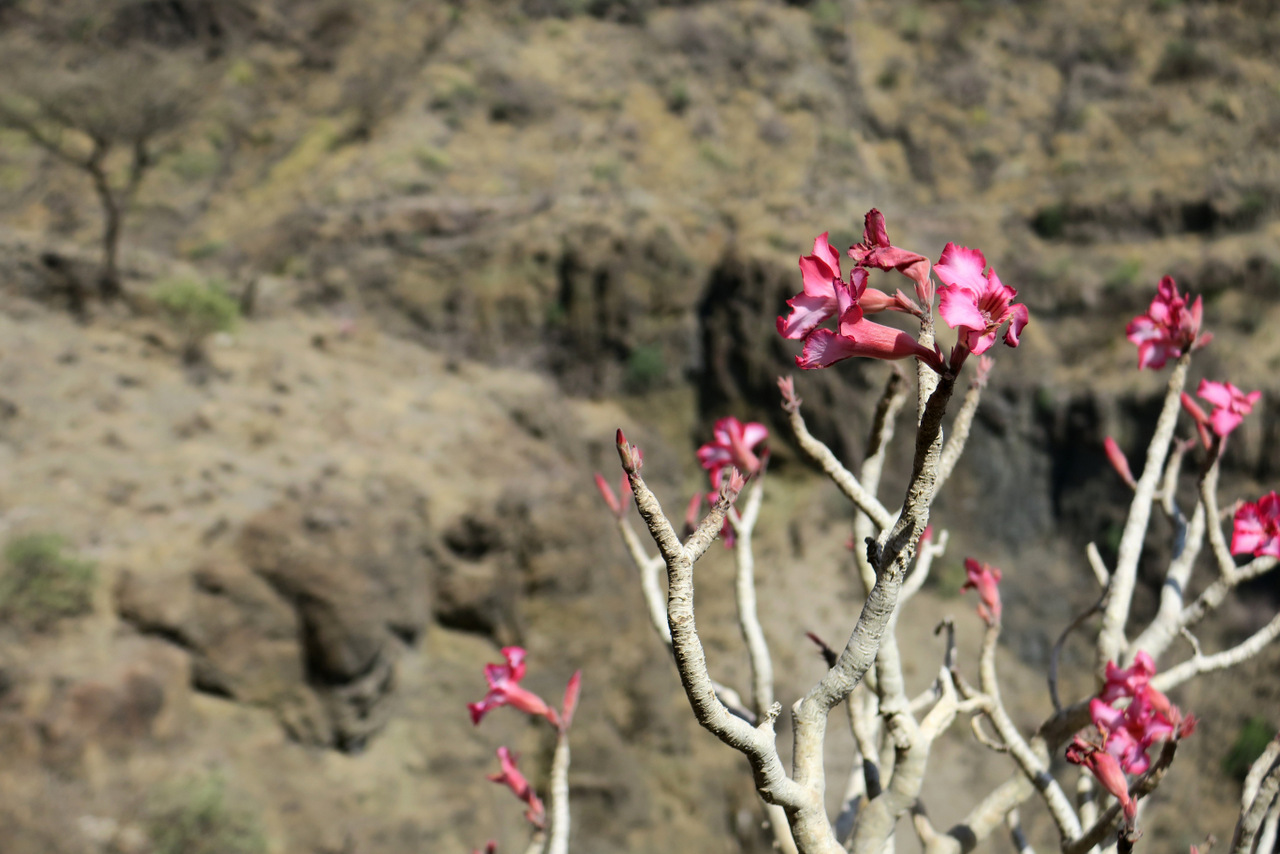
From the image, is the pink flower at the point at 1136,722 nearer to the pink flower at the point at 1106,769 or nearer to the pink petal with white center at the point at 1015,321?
the pink flower at the point at 1106,769

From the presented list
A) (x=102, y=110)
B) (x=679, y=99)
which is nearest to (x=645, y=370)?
(x=679, y=99)

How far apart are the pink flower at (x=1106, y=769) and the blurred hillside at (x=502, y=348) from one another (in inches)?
264

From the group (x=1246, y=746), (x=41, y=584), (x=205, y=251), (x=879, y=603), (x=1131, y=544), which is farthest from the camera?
(x=205, y=251)

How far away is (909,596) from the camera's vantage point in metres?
2.54

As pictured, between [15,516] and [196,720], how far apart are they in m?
2.80

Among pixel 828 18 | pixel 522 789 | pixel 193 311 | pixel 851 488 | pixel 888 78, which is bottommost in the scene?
pixel 193 311

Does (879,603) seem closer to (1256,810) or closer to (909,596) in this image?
(909,596)

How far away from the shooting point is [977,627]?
1379 centimetres

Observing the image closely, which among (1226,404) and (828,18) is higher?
(828,18)

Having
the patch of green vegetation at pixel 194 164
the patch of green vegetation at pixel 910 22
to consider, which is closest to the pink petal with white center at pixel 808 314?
the patch of green vegetation at pixel 194 164

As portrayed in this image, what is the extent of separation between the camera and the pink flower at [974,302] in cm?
127

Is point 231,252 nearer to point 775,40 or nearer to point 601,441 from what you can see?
point 601,441

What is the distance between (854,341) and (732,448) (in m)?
1.81

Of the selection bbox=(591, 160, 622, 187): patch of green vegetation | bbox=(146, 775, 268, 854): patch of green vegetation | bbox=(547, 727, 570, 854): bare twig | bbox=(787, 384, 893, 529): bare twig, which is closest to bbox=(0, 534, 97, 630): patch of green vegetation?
bbox=(146, 775, 268, 854): patch of green vegetation
